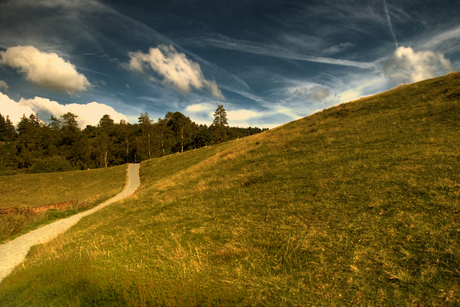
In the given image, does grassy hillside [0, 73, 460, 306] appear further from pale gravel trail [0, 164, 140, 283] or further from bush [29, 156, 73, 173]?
bush [29, 156, 73, 173]

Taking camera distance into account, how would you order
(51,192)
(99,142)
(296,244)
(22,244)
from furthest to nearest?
(99,142), (51,192), (22,244), (296,244)

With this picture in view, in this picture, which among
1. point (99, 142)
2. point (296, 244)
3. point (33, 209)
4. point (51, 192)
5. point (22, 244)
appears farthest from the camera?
point (99, 142)

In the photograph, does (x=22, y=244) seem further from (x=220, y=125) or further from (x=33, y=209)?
(x=220, y=125)

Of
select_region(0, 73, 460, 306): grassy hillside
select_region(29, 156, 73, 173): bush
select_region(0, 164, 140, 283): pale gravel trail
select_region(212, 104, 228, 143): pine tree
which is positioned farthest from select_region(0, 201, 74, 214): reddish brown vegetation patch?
select_region(212, 104, 228, 143): pine tree

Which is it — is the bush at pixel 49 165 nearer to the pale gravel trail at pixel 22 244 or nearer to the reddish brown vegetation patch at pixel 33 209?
the reddish brown vegetation patch at pixel 33 209

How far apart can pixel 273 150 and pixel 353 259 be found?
1572cm

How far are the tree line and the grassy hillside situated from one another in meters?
67.7

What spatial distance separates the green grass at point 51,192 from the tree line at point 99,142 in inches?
824

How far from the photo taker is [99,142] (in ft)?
264

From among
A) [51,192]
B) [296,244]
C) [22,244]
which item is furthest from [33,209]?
[296,244]

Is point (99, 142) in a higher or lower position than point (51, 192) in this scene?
higher

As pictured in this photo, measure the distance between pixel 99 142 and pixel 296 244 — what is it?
9234 cm

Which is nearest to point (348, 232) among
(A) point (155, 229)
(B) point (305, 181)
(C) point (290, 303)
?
(C) point (290, 303)

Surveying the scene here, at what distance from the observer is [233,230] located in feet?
27.7
